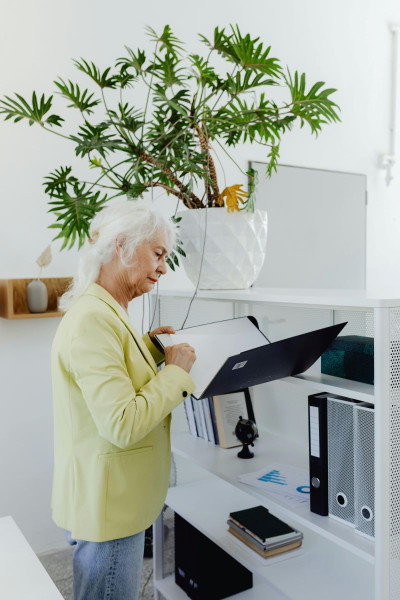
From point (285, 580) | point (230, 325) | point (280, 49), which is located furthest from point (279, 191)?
point (285, 580)

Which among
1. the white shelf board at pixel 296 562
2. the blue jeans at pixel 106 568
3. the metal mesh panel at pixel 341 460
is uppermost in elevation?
the metal mesh panel at pixel 341 460

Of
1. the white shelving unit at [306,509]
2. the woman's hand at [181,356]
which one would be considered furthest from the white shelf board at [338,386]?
the woman's hand at [181,356]

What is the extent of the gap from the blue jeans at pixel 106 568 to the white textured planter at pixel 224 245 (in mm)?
797

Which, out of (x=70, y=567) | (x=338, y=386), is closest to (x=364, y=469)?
(x=338, y=386)

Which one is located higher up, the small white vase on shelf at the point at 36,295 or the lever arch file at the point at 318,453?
the small white vase on shelf at the point at 36,295

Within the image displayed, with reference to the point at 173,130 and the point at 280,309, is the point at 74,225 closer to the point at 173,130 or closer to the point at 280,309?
the point at 173,130

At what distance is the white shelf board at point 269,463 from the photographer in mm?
1314

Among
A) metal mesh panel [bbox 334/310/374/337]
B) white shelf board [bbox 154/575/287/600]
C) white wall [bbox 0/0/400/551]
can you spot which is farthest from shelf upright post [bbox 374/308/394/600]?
white wall [bbox 0/0/400/551]

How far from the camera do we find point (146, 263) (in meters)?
1.38

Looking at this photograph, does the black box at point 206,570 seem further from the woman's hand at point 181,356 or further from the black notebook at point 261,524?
the woman's hand at point 181,356

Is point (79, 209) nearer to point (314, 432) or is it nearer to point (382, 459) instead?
point (314, 432)

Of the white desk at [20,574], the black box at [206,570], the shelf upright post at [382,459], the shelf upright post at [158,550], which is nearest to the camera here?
the white desk at [20,574]

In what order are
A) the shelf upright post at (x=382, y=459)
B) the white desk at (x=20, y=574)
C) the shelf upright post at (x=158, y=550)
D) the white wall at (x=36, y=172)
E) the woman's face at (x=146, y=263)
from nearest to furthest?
the white desk at (x=20, y=574) < the shelf upright post at (x=382, y=459) < the woman's face at (x=146, y=263) < the shelf upright post at (x=158, y=550) < the white wall at (x=36, y=172)

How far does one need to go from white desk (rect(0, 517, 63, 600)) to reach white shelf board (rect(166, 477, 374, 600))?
28.6 inches
